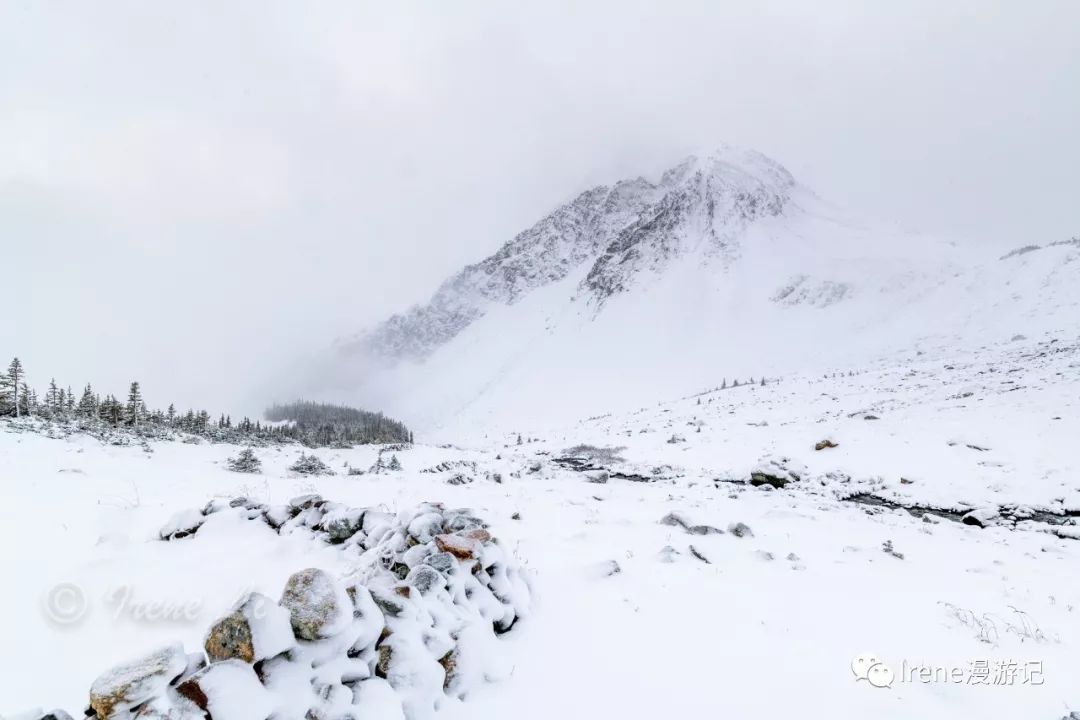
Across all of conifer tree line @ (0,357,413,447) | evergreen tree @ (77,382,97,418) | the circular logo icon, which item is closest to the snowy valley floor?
the circular logo icon

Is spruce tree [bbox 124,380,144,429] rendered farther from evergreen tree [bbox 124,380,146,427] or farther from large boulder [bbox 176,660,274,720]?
large boulder [bbox 176,660,274,720]

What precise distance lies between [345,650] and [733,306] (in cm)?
10401

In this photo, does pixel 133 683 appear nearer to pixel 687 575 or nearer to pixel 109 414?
pixel 687 575

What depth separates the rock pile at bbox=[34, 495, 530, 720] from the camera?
A: 3.31 metres

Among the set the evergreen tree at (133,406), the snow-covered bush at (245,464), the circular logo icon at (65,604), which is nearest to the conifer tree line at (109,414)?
the evergreen tree at (133,406)

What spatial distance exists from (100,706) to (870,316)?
88.2m

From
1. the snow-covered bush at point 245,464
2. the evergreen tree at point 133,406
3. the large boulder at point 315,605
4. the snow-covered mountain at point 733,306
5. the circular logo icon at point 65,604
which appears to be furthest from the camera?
the snow-covered mountain at point 733,306

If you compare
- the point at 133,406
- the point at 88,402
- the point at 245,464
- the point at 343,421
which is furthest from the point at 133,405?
the point at 343,421

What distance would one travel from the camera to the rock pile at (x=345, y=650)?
3.31 metres

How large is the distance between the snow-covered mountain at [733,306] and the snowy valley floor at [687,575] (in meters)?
45.1

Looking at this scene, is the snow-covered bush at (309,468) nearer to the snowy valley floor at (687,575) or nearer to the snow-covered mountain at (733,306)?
the snowy valley floor at (687,575)

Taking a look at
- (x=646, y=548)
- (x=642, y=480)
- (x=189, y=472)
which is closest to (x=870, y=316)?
(x=642, y=480)

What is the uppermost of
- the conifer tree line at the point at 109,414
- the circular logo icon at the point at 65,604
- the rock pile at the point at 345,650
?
the conifer tree line at the point at 109,414

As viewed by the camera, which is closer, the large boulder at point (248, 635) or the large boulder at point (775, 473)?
the large boulder at point (248, 635)
